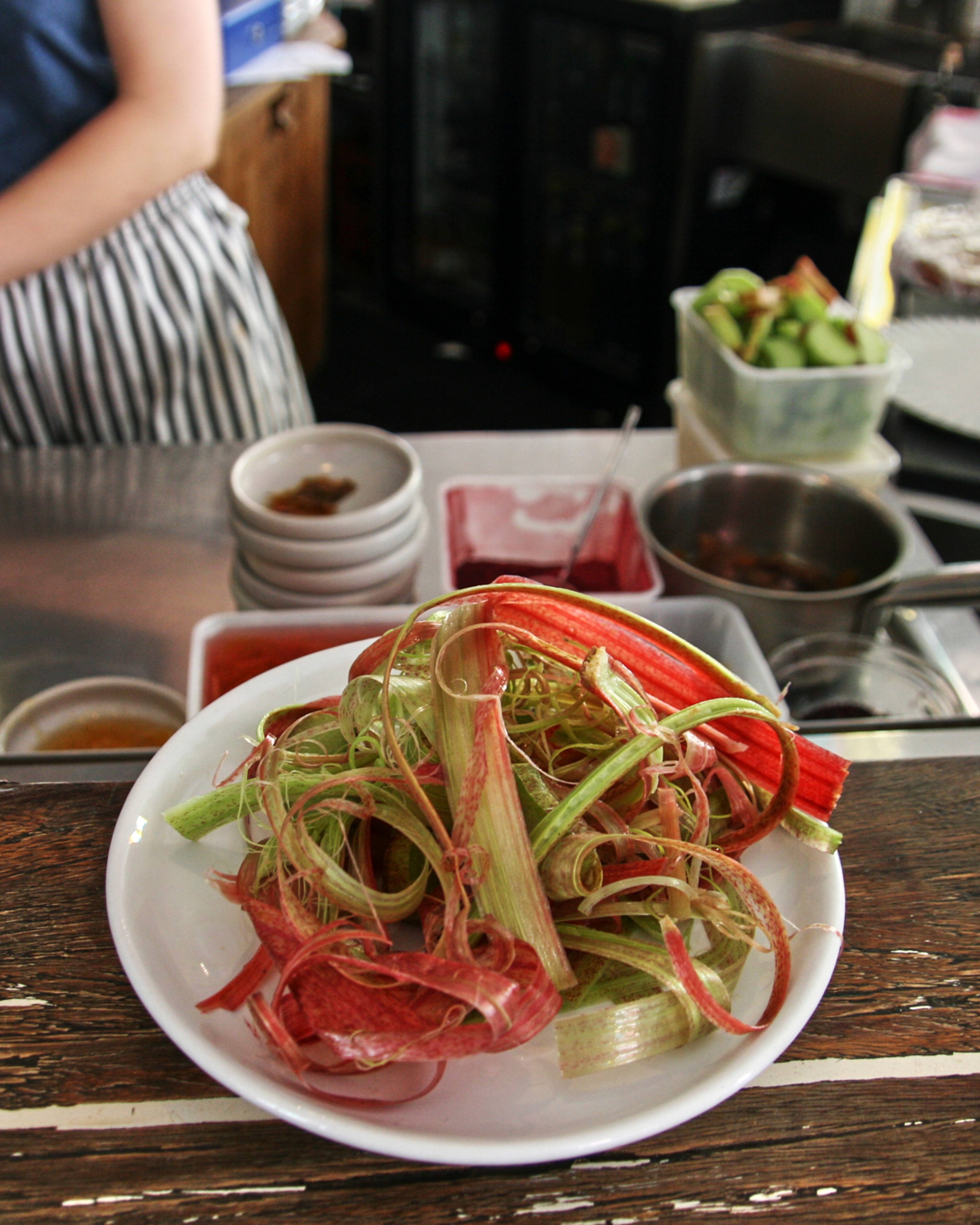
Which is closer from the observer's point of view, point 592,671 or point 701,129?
point 592,671

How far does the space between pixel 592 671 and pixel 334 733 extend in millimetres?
180

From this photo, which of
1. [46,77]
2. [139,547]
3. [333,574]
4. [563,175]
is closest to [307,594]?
[333,574]

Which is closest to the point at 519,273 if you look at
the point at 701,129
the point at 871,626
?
the point at 701,129

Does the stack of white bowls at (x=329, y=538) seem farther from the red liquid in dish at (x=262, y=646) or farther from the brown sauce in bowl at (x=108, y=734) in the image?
the brown sauce in bowl at (x=108, y=734)

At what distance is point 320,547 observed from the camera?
1.00 metres

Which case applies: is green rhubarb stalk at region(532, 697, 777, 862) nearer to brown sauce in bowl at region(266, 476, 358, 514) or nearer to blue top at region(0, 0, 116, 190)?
brown sauce in bowl at region(266, 476, 358, 514)

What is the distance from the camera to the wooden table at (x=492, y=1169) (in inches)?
20.6

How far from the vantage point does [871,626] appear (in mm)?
1095

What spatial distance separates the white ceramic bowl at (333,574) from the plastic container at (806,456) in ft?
1.41

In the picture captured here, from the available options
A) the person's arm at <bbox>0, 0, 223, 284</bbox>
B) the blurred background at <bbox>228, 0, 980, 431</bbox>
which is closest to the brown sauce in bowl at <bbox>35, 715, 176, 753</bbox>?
the person's arm at <bbox>0, 0, 223, 284</bbox>

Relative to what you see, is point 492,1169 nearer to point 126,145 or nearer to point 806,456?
point 806,456

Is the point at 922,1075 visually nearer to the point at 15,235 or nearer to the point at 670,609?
the point at 670,609

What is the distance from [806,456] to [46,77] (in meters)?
1.19

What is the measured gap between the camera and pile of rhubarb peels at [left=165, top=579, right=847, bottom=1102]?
54cm
